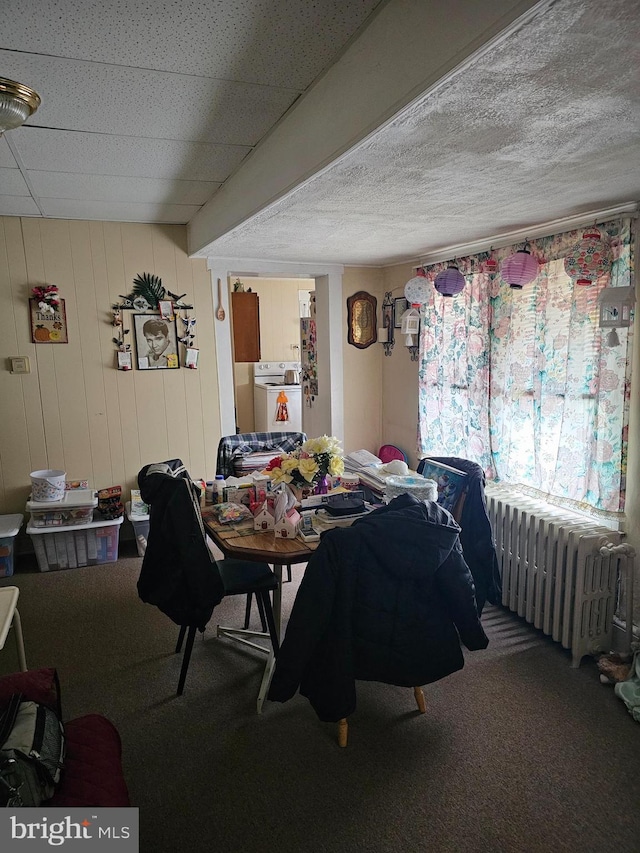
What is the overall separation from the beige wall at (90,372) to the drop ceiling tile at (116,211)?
14 cm

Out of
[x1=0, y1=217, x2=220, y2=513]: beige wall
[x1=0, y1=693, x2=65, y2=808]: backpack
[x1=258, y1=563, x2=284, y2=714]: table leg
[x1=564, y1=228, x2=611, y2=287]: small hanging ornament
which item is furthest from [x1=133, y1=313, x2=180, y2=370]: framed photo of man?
[x1=0, y1=693, x2=65, y2=808]: backpack

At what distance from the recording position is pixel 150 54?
5.12ft

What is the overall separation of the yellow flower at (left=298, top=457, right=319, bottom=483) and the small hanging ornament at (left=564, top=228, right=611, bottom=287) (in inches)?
63.4

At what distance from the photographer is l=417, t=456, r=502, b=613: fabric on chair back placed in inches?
111

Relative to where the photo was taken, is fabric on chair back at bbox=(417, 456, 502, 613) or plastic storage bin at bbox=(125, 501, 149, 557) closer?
fabric on chair back at bbox=(417, 456, 502, 613)

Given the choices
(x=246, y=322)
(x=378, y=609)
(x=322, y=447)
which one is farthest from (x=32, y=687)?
(x=246, y=322)

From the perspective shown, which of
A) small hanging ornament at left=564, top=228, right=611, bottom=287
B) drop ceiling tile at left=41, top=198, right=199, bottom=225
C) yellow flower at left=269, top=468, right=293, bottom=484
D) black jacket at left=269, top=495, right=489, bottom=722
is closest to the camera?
black jacket at left=269, top=495, right=489, bottom=722

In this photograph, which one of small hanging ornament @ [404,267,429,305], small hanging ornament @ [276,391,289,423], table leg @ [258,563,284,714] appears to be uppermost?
small hanging ornament @ [404,267,429,305]

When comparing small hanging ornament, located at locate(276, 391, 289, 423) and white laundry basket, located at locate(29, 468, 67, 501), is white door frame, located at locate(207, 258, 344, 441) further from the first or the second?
small hanging ornament, located at locate(276, 391, 289, 423)

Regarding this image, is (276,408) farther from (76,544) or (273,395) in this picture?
(76,544)

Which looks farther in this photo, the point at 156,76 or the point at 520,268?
the point at 520,268

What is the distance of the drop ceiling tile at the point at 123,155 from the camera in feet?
7.22

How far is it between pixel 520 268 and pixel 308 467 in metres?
1.55

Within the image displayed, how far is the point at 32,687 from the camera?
5.23 feet
